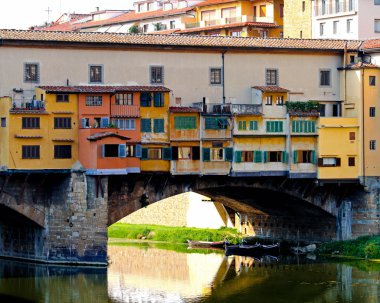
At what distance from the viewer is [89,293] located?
55.1m

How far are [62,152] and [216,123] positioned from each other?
6.82 meters

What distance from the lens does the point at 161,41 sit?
62156mm

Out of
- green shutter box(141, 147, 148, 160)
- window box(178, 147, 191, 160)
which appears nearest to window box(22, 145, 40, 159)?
green shutter box(141, 147, 148, 160)

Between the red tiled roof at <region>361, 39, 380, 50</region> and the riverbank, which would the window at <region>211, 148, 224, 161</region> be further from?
the red tiled roof at <region>361, 39, 380, 50</region>

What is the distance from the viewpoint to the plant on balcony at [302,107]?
63.4m

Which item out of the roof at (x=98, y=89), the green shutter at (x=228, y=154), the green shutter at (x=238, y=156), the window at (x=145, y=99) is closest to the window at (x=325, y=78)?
the green shutter at (x=238, y=156)

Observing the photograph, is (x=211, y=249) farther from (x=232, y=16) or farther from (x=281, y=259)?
(x=232, y=16)

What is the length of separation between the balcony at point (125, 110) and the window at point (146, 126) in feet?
1.55

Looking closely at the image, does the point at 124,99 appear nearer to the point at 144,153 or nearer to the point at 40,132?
the point at 144,153

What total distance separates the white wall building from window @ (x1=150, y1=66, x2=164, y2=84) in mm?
17357

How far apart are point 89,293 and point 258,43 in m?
15.1

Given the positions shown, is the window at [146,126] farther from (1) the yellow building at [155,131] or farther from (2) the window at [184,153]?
(2) the window at [184,153]

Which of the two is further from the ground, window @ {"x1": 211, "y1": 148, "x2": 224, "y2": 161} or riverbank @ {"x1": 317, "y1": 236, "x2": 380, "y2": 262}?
window @ {"x1": 211, "y1": 148, "x2": 224, "y2": 161}

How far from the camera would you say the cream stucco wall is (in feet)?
196
